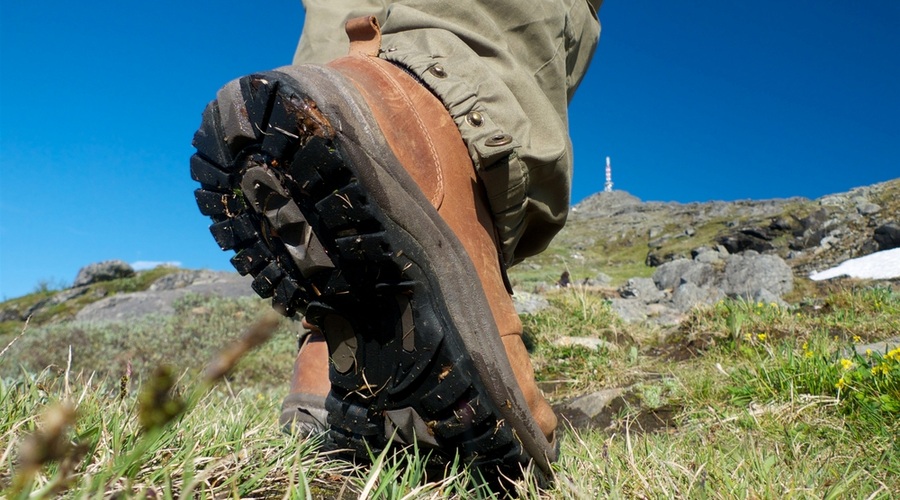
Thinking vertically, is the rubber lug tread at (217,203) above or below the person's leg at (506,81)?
below

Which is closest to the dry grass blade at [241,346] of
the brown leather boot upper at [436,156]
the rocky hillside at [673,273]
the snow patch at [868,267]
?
the brown leather boot upper at [436,156]

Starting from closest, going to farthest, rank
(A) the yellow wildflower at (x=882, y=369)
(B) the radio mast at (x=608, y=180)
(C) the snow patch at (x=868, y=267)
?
(A) the yellow wildflower at (x=882, y=369) → (C) the snow patch at (x=868, y=267) → (B) the radio mast at (x=608, y=180)

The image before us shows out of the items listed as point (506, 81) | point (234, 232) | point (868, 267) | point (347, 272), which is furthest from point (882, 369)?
point (868, 267)

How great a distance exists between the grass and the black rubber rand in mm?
Answer: 124

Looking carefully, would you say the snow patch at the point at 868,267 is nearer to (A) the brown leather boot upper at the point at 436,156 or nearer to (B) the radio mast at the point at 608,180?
(A) the brown leather boot upper at the point at 436,156

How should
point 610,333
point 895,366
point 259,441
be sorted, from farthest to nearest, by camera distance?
point 610,333
point 895,366
point 259,441

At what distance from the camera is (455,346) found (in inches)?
63.6

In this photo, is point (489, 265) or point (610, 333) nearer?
point (489, 265)

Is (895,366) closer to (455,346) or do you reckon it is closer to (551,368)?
(455,346)

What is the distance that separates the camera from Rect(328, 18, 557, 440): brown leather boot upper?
178 centimetres

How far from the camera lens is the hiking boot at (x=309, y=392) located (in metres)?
2.09

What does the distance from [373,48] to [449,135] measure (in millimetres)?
387

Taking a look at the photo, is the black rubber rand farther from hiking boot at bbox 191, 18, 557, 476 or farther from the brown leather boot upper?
the brown leather boot upper

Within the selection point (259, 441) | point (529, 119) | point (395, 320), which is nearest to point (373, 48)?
point (529, 119)
